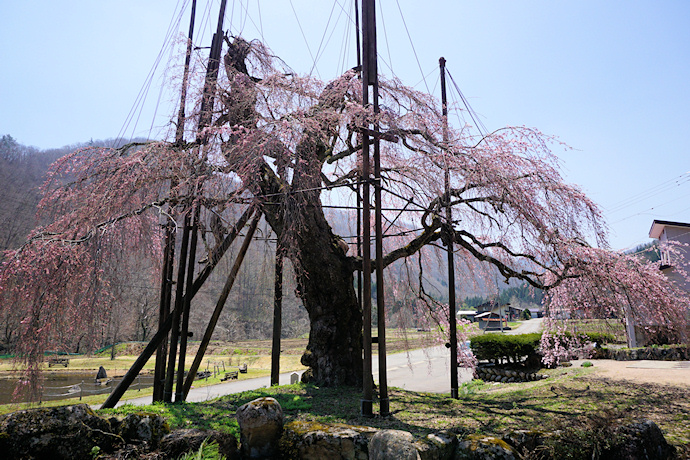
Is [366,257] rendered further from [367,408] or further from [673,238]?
[673,238]

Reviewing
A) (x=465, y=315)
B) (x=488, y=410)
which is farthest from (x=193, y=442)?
(x=465, y=315)

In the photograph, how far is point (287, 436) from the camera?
4.32 meters

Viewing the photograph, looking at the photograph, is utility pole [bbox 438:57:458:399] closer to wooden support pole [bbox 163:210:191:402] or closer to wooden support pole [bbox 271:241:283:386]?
wooden support pole [bbox 271:241:283:386]

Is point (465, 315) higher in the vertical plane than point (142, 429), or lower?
lower

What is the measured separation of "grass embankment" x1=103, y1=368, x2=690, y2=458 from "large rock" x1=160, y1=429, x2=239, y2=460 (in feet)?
2.31

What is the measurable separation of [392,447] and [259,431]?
1.56m

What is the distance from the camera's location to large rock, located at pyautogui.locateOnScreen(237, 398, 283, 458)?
4.31m

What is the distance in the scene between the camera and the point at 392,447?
3.64 metres

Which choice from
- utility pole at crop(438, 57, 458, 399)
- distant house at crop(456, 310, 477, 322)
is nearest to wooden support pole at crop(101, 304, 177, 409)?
utility pole at crop(438, 57, 458, 399)

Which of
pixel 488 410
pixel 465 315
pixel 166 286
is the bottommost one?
pixel 465 315

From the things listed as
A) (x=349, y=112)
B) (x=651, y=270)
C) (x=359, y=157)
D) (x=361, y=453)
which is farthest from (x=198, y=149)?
(x=651, y=270)

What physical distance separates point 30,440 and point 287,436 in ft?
7.81

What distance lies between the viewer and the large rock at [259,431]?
4.31 m

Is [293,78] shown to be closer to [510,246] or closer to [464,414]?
[510,246]
